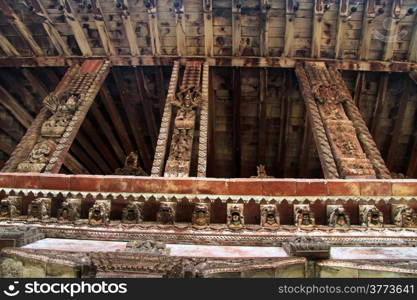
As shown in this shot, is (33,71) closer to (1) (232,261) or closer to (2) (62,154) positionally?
(2) (62,154)

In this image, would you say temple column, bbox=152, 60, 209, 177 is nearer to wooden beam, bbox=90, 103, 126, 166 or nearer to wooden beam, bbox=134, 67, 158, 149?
wooden beam, bbox=134, 67, 158, 149

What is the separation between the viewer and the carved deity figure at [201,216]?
5.07 metres

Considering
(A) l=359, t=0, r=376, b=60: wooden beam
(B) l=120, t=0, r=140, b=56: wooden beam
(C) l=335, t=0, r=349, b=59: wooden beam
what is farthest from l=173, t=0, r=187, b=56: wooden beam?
(A) l=359, t=0, r=376, b=60: wooden beam

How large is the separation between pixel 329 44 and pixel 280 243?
6.01 m

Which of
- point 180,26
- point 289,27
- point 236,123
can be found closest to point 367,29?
point 289,27

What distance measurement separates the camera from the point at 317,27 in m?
8.53

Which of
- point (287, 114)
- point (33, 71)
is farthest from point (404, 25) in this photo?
point (33, 71)

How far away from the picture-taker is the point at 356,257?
4.14 meters

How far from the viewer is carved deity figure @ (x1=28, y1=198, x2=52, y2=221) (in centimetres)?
518

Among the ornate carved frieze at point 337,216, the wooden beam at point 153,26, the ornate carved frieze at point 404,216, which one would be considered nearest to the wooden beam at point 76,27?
the wooden beam at point 153,26

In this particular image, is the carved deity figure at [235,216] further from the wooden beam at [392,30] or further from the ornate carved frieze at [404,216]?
the wooden beam at [392,30]

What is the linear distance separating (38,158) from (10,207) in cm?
133

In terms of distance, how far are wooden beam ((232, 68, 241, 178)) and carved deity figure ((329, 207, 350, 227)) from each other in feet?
16.9

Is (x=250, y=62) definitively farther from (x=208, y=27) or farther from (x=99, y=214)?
(x=99, y=214)
